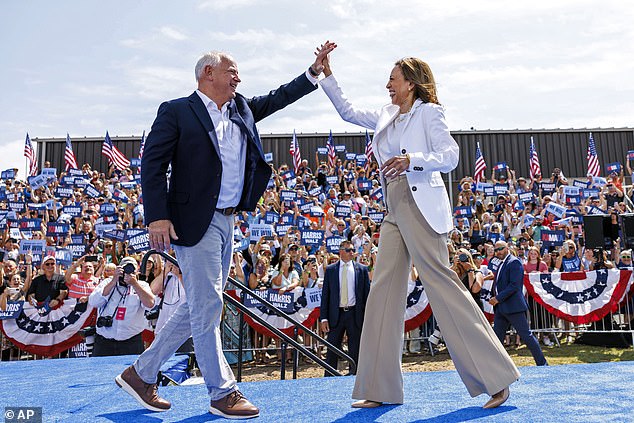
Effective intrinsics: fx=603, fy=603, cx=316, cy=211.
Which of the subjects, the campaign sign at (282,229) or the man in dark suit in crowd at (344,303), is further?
the campaign sign at (282,229)

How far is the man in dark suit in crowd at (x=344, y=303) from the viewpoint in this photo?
955 cm

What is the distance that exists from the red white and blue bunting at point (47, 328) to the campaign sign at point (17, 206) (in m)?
7.18

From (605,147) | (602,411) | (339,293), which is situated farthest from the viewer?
(605,147)

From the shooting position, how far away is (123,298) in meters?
8.53

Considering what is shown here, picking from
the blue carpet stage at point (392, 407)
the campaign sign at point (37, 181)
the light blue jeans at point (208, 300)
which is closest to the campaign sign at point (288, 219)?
the campaign sign at point (37, 181)

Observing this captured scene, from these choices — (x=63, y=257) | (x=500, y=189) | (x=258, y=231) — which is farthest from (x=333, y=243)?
(x=500, y=189)

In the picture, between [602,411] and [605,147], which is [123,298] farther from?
[605,147]

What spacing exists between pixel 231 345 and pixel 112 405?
7.14 metres

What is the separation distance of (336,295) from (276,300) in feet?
6.42

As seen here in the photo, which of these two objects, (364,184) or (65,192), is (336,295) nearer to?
(364,184)

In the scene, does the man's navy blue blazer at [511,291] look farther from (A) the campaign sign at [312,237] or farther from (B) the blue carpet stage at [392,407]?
(A) the campaign sign at [312,237]

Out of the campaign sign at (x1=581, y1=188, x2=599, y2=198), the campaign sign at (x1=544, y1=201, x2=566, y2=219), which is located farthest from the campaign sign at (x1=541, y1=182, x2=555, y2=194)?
the campaign sign at (x1=544, y1=201, x2=566, y2=219)

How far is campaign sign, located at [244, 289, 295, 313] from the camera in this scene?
11.0 meters

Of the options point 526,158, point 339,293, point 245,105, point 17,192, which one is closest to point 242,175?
point 245,105
